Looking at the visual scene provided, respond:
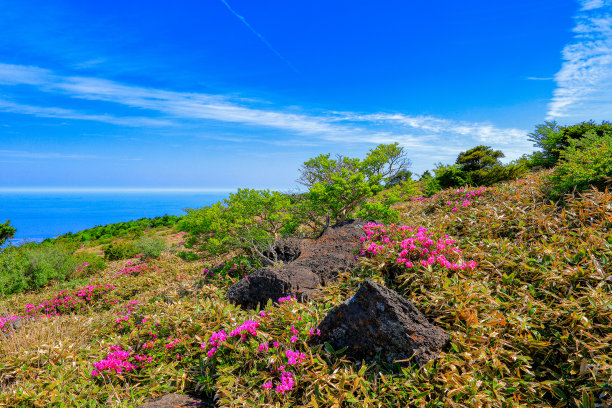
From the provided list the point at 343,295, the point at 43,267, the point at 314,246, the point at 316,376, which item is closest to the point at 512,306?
the point at 343,295

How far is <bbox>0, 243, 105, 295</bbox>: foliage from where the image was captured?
11.6 meters

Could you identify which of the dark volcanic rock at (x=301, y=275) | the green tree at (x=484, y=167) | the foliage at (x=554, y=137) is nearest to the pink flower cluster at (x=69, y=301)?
the dark volcanic rock at (x=301, y=275)

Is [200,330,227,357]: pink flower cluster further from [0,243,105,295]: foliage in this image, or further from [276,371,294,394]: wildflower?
[0,243,105,295]: foliage

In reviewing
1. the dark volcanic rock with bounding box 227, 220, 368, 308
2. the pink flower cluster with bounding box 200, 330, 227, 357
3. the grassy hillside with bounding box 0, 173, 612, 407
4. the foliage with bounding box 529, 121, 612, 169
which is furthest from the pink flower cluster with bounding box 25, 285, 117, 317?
the foliage with bounding box 529, 121, 612, 169

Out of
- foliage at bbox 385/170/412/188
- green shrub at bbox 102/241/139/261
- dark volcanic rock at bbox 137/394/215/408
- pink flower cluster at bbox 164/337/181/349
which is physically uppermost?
foliage at bbox 385/170/412/188

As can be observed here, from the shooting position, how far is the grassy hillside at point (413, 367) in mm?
3045

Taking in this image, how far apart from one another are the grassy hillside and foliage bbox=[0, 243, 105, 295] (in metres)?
8.51

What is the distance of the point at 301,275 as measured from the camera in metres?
5.46

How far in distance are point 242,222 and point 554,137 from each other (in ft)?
50.8

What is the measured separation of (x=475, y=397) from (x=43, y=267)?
15.8 meters

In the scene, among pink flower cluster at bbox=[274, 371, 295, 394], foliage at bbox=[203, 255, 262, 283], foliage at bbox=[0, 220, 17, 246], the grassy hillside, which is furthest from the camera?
foliage at bbox=[0, 220, 17, 246]

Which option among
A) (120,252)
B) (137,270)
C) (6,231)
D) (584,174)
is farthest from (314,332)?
(6,231)

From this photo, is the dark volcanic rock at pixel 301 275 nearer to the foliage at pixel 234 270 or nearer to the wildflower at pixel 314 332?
the wildflower at pixel 314 332

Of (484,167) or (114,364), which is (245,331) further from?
(484,167)
